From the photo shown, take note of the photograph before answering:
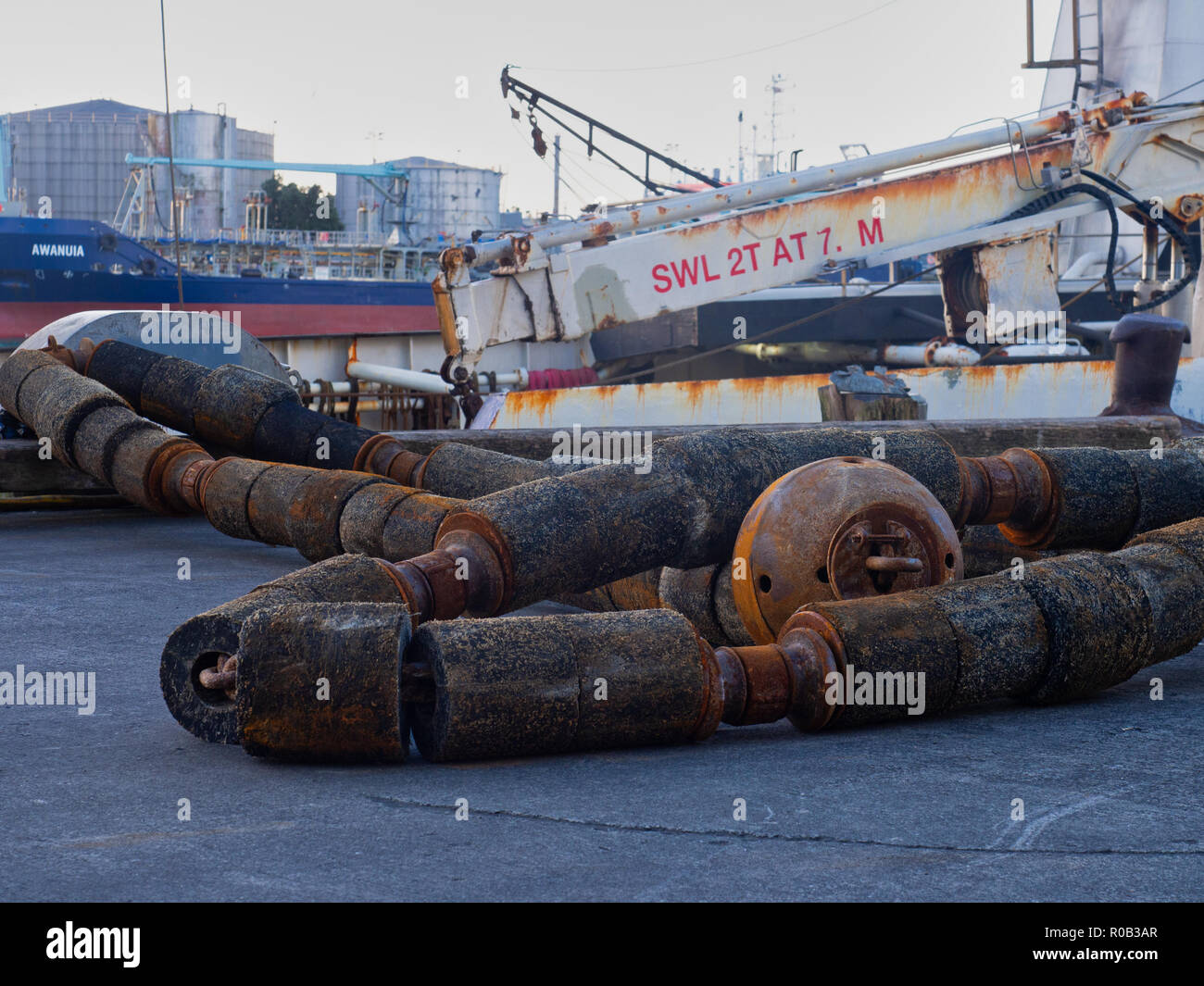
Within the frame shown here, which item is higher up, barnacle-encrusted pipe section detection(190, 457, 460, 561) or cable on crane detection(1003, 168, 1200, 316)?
cable on crane detection(1003, 168, 1200, 316)

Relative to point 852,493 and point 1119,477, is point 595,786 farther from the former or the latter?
point 1119,477

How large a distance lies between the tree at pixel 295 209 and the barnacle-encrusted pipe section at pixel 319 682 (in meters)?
78.9

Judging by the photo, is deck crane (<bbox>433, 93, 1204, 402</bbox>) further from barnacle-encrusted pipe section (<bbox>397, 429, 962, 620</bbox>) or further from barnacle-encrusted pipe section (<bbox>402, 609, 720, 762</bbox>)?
barnacle-encrusted pipe section (<bbox>402, 609, 720, 762</bbox>)

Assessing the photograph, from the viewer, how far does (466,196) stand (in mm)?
74312

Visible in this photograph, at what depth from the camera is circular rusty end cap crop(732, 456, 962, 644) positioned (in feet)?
16.4

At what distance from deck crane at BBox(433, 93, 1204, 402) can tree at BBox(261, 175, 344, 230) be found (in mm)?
68645

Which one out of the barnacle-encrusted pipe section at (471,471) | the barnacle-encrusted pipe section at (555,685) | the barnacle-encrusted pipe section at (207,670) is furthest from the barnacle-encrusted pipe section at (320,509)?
the barnacle-encrusted pipe section at (555,685)

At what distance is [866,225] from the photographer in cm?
1476

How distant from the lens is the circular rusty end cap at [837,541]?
5012mm

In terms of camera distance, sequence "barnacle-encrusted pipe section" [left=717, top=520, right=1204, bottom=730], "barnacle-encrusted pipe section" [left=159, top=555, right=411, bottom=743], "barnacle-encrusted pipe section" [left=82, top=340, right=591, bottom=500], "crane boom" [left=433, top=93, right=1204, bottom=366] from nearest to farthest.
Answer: "barnacle-encrusted pipe section" [left=159, top=555, right=411, bottom=743]
"barnacle-encrusted pipe section" [left=717, top=520, right=1204, bottom=730]
"barnacle-encrusted pipe section" [left=82, top=340, right=591, bottom=500]
"crane boom" [left=433, top=93, right=1204, bottom=366]

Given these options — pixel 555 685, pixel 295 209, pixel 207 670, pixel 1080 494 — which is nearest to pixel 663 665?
pixel 555 685

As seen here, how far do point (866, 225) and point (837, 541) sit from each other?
10.4 m

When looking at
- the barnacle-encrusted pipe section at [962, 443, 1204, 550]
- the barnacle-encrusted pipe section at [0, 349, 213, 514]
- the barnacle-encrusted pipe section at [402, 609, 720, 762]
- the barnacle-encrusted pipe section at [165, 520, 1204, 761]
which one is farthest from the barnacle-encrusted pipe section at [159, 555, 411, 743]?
the barnacle-encrusted pipe section at [0, 349, 213, 514]

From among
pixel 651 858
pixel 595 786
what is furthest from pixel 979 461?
pixel 651 858
